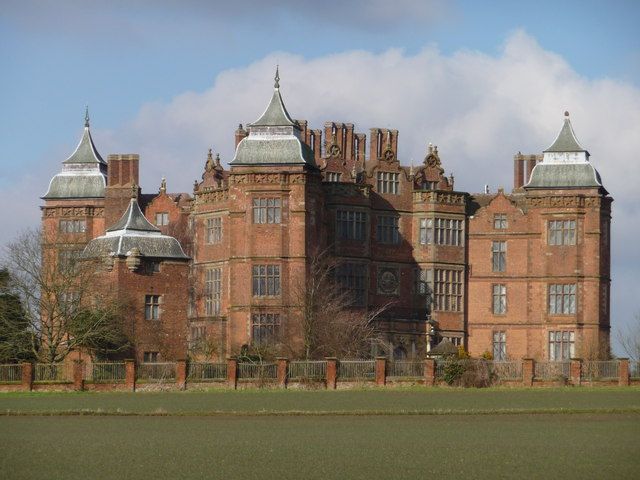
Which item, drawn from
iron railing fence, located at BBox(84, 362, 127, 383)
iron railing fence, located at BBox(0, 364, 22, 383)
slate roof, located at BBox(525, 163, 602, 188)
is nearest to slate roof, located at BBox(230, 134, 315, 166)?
slate roof, located at BBox(525, 163, 602, 188)

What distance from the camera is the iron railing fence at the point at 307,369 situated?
6862 centimetres

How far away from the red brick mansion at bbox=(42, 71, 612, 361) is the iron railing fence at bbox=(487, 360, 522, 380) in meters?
9.99

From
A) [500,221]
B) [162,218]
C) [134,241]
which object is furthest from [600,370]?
[162,218]

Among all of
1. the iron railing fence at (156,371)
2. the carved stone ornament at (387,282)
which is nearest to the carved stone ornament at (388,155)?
the carved stone ornament at (387,282)

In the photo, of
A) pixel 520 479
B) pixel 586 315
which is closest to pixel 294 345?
pixel 586 315

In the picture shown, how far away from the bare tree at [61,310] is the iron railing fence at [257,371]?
680cm

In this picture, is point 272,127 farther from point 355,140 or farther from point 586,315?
point 586,315

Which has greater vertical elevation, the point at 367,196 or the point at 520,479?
the point at 367,196

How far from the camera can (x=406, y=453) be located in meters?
39.9

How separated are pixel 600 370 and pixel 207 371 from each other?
1511 centimetres

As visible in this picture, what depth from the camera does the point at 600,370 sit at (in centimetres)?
7119

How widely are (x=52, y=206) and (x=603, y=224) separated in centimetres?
2599

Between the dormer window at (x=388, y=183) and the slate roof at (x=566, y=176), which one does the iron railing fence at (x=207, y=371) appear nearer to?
the dormer window at (x=388, y=183)

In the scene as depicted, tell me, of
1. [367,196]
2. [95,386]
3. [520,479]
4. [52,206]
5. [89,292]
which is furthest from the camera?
[52,206]
